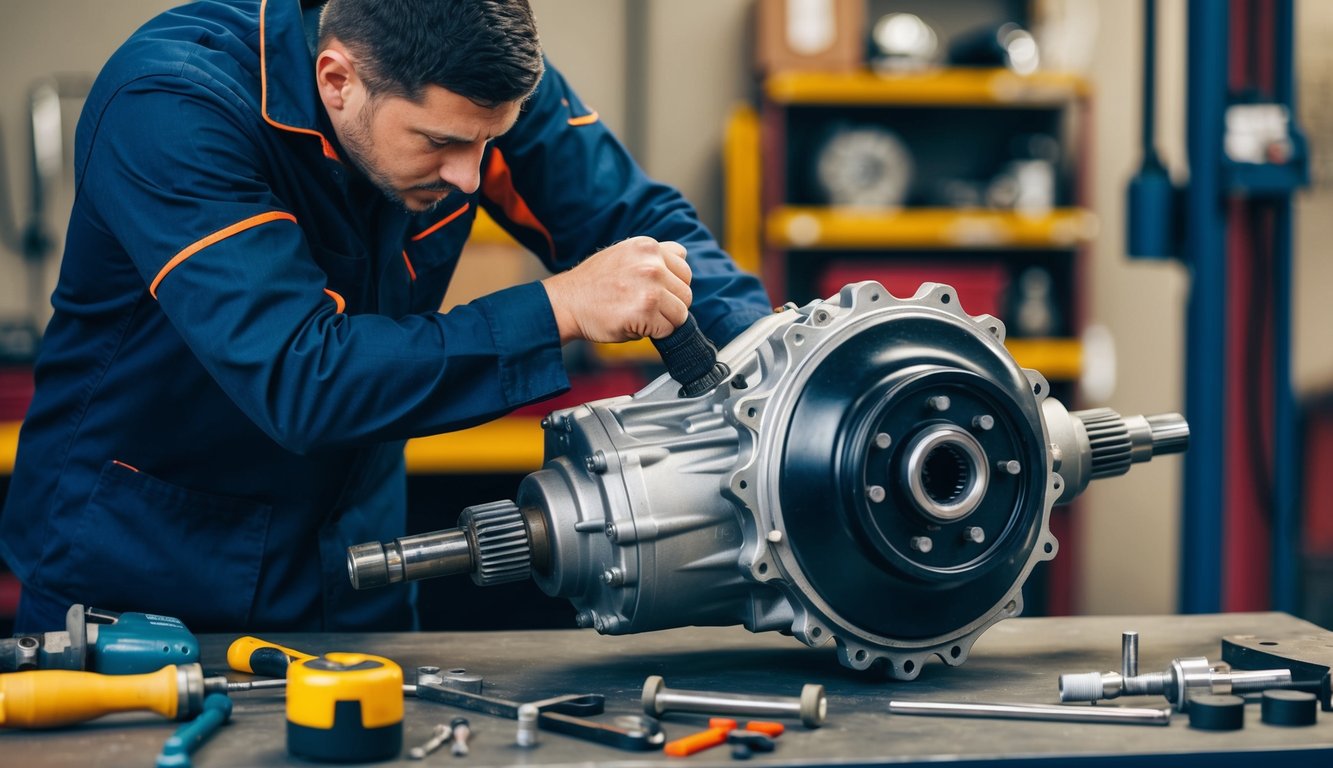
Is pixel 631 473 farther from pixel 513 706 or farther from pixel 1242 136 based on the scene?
pixel 1242 136

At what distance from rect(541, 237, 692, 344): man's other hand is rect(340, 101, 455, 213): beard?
22 cm

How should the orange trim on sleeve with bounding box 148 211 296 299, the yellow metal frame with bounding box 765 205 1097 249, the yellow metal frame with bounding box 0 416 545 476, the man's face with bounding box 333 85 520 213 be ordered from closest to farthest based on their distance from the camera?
the orange trim on sleeve with bounding box 148 211 296 299, the man's face with bounding box 333 85 520 213, the yellow metal frame with bounding box 0 416 545 476, the yellow metal frame with bounding box 765 205 1097 249

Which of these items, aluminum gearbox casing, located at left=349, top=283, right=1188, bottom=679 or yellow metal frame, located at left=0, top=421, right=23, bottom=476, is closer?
aluminum gearbox casing, located at left=349, top=283, right=1188, bottom=679

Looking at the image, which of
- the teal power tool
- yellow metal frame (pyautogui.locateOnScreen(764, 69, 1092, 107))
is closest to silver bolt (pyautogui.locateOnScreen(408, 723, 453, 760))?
the teal power tool

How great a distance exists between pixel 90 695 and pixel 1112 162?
3.75 meters

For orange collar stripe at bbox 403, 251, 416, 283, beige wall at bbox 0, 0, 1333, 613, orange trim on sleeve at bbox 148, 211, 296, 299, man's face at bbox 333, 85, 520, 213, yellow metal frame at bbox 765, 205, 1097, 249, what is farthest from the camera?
beige wall at bbox 0, 0, 1333, 613

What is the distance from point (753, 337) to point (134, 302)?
581 mm

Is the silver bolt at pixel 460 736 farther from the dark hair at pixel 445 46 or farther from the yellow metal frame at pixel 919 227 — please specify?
the yellow metal frame at pixel 919 227

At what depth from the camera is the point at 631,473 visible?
1050mm

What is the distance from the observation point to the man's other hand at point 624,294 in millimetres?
1088

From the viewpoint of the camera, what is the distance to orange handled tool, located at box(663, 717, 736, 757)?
88 centimetres

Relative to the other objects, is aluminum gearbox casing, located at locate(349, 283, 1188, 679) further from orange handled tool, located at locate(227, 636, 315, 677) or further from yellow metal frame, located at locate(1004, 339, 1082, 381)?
yellow metal frame, located at locate(1004, 339, 1082, 381)

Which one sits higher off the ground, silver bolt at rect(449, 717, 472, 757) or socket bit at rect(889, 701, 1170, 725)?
silver bolt at rect(449, 717, 472, 757)

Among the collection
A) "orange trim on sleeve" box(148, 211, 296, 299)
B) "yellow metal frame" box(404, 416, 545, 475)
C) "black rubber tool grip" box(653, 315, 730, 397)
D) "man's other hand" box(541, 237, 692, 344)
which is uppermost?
"orange trim on sleeve" box(148, 211, 296, 299)
